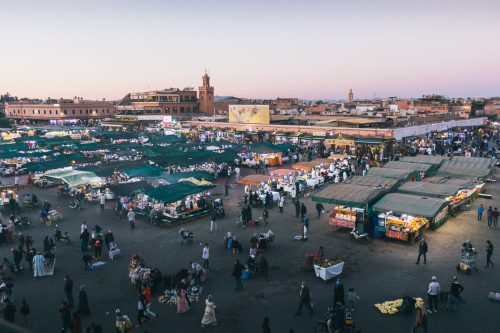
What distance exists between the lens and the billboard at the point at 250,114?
5150 centimetres

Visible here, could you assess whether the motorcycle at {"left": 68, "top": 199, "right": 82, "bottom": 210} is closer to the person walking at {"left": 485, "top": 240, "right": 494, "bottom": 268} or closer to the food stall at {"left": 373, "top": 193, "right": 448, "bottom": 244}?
the food stall at {"left": 373, "top": 193, "right": 448, "bottom": 244}

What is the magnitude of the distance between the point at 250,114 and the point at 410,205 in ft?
127

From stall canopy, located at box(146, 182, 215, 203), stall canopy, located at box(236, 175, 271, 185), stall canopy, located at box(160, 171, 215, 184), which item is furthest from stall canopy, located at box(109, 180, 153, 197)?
stall canopy, located at box(236, 175, 271, 185)

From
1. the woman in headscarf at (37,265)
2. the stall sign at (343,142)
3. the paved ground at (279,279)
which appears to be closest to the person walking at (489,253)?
the paved ground at (279,279)

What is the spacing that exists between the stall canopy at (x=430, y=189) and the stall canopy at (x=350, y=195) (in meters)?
1.53

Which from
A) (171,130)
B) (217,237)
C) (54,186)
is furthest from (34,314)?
(171,130)

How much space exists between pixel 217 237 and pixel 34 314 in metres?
7.46

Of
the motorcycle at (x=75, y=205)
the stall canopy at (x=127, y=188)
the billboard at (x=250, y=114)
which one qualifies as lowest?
the motorcycle at (x=75, y=205)

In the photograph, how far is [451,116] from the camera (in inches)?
2169

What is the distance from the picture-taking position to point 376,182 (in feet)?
65.6

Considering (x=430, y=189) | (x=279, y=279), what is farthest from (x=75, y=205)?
(x=430, y=189)

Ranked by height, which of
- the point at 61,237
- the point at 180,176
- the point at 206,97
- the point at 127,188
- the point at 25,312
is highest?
the point at 206,97

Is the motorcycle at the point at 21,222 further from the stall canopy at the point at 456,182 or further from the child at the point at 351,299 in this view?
the stall canopy at the point at 456,182

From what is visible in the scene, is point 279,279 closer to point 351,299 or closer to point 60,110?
point 351,299
